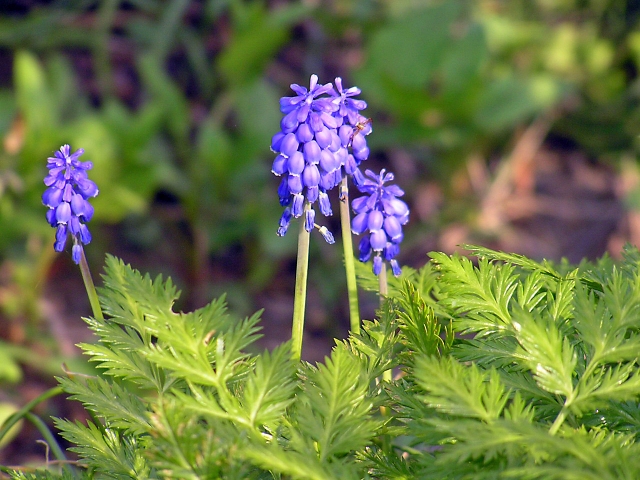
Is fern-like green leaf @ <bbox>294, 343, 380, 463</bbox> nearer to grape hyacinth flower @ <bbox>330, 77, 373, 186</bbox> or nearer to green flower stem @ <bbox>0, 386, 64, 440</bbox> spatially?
grape hyacinth flower @ <bbox>330, 77, 373, 186</bbox>

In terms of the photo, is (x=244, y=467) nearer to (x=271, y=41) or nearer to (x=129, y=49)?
(x=271, y=41)

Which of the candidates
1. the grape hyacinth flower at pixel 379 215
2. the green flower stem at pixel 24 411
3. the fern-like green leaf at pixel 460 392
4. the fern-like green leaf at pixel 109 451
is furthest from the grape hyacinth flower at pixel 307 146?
the green flower stem at pixel 24 411

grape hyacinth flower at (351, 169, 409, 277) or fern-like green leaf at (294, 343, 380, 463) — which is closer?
fern-like green leaf at (294, 343, 380, 463)

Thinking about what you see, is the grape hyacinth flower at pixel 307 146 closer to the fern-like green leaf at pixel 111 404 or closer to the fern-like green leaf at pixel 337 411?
the fern-like green leaf at pixel 337 411

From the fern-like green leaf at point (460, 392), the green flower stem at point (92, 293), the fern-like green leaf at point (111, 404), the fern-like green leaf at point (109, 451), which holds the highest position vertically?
the green flower stem at point (92, 293)

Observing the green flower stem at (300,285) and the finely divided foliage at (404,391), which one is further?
the green flower stem at (300,285)

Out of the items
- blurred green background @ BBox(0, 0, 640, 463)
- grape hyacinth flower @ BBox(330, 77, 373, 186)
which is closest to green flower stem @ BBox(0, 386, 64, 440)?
grape hyacinth flower @ BBox(330, 77, 373, 186)
